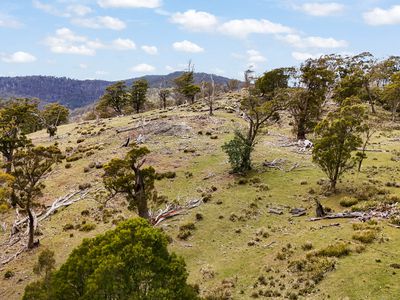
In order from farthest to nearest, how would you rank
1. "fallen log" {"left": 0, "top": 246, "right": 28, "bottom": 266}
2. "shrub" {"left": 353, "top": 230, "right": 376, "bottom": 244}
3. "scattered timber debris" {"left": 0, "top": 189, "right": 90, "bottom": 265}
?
"scattered timber debris" {"left": 0, "top": 189, "right": 90, "bottom": 265}, "fallen log" {"left": 0, "top": 246, "right": 28, "bottom": 266}, "shrub" {"left": 353, "top": 230, "right": 376, "bottom": 244}

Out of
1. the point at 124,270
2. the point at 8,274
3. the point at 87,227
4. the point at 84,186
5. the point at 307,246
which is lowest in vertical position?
the point at 8,274

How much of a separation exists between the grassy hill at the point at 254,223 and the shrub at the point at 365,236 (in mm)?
140

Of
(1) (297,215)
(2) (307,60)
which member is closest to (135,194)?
(1) (297,215)

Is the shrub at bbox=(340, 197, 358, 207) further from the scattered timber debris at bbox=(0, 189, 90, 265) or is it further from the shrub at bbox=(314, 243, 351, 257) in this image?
the scattered timber debris at bbox=(0, 189, 90, 265)

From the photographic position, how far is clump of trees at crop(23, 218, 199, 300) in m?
15.4

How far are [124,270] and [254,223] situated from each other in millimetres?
21917

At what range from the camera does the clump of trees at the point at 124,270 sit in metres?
15.4

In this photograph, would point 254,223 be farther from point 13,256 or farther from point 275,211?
point 13,256

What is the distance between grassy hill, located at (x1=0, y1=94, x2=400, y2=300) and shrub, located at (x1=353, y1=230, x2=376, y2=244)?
14 cm

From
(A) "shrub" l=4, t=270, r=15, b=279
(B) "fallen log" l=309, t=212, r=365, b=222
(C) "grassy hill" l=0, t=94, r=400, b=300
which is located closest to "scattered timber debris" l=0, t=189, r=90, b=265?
(C) "grassy hill" l=0, t=94, r=400, b=300

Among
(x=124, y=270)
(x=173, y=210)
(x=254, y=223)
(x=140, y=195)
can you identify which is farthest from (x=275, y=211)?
(x=124, y=270)

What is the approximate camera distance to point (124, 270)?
15.9 m

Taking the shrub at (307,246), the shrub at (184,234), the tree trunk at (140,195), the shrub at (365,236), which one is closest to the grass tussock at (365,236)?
the shrub at (365,236)

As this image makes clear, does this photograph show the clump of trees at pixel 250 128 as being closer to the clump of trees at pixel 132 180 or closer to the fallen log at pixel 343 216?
the fallen log at pixel 343 216
